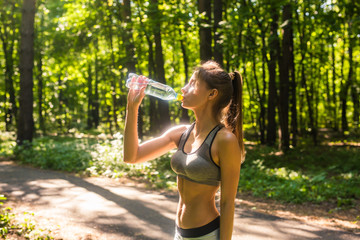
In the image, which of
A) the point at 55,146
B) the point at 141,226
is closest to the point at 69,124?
the point at 55,146

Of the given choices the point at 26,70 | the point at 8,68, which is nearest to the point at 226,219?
the point at 26,70

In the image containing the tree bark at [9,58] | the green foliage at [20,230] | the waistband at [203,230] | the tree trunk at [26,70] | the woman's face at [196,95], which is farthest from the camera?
the tree bark at [9,58]

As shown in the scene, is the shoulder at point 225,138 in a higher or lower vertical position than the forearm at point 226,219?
higher

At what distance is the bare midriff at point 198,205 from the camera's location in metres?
2.35

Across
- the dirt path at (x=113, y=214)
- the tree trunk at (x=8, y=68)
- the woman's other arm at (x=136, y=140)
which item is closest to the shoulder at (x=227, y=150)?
the woman's other arm at (x=136, y=140)

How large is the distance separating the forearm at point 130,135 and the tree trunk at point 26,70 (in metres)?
13.8

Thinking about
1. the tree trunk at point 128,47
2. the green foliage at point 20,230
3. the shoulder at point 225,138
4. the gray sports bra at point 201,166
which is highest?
the tree trunk at point 128,47

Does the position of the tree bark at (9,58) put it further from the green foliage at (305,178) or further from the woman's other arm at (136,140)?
the woman's other arm at (136,140)

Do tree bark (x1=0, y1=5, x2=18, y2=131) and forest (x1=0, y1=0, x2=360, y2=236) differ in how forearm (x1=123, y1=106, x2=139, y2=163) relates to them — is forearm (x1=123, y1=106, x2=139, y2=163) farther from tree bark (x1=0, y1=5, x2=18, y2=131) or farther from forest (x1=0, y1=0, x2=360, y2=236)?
tree bark (x1=0, y1=5, x2=18, y2=131)

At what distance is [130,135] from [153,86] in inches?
27.4

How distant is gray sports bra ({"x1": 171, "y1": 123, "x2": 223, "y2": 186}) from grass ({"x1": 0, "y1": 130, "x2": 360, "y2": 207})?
6874 mm

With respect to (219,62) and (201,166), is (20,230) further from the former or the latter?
(219,62)

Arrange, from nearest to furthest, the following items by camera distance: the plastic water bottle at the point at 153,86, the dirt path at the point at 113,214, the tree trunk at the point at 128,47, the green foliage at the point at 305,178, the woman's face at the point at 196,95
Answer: the woman's face at the point at 196,95 < the plastic water bottle at the point at 153,86 < the dirt path at the point at 113,214 < the green foliage at the point at 305,178 < the tree trunk at the point at 128,47

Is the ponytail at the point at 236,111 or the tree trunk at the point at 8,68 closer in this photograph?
the ponytail at the point at 236,111
